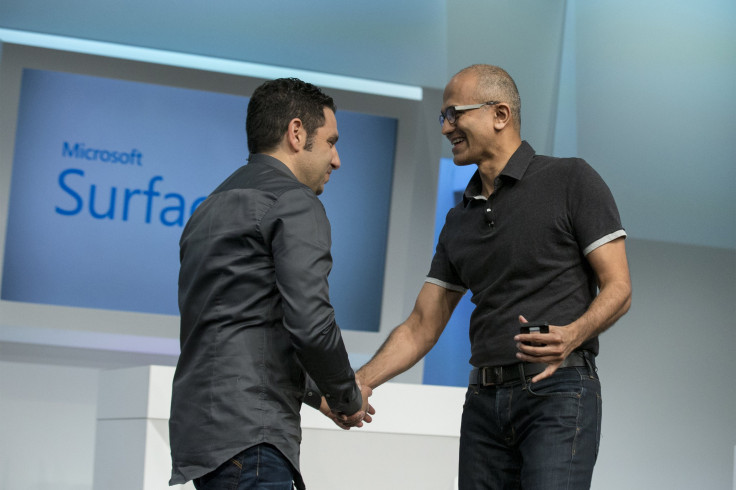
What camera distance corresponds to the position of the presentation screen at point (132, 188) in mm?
5238

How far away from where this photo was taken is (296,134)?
2.17 metres

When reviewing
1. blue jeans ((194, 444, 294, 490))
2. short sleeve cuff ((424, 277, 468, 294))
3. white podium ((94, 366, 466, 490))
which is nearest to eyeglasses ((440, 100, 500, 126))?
short sleeve cuff ((424, 277, 468, 294))

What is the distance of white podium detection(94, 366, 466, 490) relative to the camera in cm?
339

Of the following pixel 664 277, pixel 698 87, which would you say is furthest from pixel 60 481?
pixel 698 87

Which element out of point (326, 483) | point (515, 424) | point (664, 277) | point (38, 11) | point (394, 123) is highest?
point (38, 11)

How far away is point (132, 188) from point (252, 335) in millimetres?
3636

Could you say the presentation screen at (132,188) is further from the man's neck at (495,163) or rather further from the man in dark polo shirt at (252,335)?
the man in dark polo shirt at (252,335)

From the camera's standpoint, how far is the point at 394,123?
18.2ft

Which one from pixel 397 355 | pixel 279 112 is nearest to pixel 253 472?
pixel 279 112

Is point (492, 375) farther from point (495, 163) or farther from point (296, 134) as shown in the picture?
point (296, 134)

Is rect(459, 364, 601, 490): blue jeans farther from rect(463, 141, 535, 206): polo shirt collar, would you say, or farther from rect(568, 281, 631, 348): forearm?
rect(463, 141, 535, 206): polo shirt collar

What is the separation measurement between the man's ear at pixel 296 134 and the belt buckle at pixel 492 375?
75 cm

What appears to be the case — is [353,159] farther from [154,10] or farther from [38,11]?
[38,11]

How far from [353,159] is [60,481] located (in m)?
2.56
